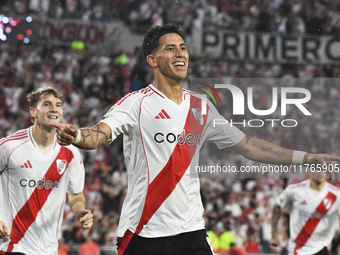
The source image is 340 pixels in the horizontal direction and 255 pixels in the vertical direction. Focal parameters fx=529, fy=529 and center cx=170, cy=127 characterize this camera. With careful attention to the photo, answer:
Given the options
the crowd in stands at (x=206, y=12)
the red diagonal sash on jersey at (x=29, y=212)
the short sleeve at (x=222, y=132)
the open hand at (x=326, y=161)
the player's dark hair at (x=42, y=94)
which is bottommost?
the red diagonal sash on jersey at (x=29, y=212)

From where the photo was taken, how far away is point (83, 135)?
3.41 metres

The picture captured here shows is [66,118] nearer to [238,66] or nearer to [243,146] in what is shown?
[238,66]

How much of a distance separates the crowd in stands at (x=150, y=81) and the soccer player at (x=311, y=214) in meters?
0.61

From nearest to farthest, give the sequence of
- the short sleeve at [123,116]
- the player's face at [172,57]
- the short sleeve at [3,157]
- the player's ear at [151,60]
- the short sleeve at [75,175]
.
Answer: the short sleeve at [123,116], the player's face at [172,57], the player's ear at [151,60], the short sleeve at [3,157], the short sleeve at [75,175]

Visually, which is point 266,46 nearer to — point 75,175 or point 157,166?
point 75,175

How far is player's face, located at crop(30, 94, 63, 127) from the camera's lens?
5.68 metres

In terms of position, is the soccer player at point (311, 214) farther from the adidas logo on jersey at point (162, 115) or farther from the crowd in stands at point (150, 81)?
the adidas logo on jersey at point (162, 115)

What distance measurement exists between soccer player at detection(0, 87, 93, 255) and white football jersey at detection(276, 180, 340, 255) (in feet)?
11.3

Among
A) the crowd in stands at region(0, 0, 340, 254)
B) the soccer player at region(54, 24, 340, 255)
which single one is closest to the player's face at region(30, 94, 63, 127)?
the soccer player at region(54, 24, 340, 255)

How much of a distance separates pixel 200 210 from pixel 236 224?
26.3 ft

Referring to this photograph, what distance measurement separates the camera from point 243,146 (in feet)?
14.4

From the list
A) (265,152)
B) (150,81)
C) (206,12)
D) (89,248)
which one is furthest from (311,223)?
(206,12)

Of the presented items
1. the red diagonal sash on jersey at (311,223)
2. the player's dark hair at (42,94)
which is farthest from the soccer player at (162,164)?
the red diagonal sash on jersey at (311,223)

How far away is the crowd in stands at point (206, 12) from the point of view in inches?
747
